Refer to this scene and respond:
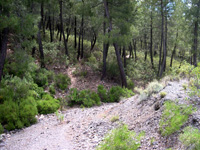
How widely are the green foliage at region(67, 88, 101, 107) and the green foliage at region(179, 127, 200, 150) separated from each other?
7980 mm

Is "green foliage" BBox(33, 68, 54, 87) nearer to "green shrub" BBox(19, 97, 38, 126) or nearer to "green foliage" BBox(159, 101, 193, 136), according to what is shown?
"green shrub" BBox(19, 97, 38, 126)

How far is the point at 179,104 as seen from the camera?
5.17 m

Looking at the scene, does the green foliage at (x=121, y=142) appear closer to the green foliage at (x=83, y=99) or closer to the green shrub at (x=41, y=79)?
the green foliage at (x=83, y=99)

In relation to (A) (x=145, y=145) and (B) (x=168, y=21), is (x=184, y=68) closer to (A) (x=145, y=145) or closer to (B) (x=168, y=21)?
(A) (x=145, y=145)

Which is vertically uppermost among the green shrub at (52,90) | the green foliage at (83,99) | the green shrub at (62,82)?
the green shrub at (62,82)

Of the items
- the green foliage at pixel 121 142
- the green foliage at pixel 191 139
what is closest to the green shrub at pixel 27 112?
the green foliage at pixel 121 142

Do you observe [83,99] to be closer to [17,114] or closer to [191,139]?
[17,114]

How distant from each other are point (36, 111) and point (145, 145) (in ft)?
20.0

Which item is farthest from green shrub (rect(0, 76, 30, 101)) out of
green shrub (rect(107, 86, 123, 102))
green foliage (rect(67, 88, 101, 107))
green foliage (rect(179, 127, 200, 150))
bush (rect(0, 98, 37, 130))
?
green foliage (rect(179, 127, 200, 150))

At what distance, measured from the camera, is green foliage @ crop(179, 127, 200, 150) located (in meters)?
3.52

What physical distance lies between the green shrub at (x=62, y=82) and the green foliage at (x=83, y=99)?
1.00 meters

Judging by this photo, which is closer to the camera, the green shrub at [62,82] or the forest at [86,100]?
the forest at [86,100]

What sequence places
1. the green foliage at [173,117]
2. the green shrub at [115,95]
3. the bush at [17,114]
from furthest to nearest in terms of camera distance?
1. the green shrub at [115,95]
2. the bush at [17,114]
3. the green foliage at [173,117]

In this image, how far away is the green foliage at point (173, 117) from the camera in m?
4.34
